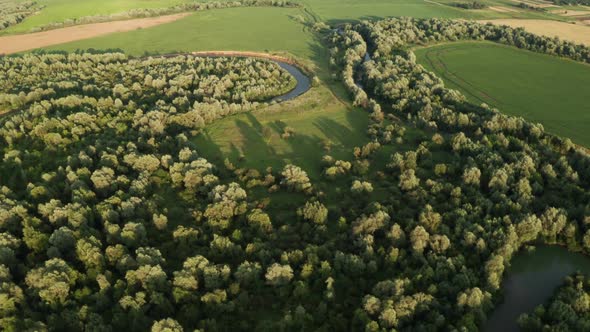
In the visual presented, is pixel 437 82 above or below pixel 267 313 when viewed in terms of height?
above

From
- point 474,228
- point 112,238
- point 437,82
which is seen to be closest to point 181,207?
point 112,238

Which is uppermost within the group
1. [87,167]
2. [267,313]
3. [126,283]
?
[87,167]

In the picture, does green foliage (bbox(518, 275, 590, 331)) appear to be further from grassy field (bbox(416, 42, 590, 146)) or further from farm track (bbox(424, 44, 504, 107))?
farm track (bbox(424, 44, 504, 107))

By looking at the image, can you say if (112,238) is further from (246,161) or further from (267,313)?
(246,161)

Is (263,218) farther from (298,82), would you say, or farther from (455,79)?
(455,79)

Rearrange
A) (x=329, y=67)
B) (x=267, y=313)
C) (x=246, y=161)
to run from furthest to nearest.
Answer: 1. (x=329, y=67)
2. (x=246, y=161)
3. (x=267, y=313)

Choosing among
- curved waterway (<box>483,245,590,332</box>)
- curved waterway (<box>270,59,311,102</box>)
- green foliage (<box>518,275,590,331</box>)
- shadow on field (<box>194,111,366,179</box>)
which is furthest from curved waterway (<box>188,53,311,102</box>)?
green foliage (<box>518,275,590,331</box>)

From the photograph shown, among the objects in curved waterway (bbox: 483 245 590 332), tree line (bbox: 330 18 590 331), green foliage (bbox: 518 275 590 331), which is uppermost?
tree line (bbox: 330 18 590 331)

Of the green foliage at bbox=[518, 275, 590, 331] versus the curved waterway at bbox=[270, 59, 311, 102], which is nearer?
the green foliage at bbox=[518, 275, 590, 331]
